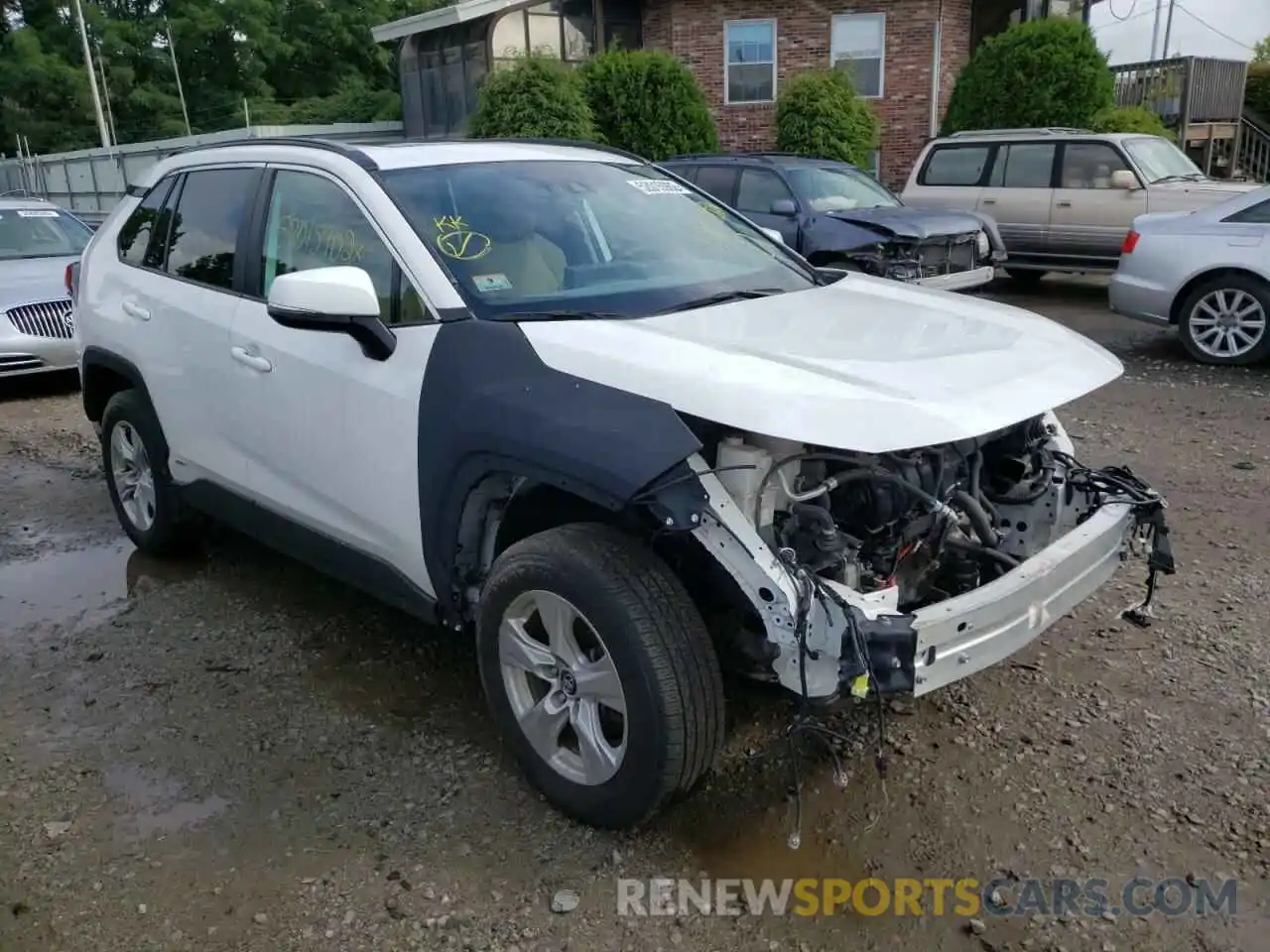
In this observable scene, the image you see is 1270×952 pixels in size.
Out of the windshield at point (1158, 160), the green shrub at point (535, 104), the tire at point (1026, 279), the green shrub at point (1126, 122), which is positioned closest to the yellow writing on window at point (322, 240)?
the windshield at point (1158, 160)

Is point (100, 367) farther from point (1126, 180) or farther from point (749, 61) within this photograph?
point (749, 61)

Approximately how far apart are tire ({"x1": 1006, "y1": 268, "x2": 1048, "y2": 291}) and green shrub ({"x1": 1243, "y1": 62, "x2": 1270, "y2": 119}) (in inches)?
561

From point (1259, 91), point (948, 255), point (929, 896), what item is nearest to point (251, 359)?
point (929, 896)

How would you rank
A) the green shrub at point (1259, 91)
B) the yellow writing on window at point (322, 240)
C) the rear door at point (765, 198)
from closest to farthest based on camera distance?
the yellow writing on window at point (322, 240) < the rear door at point (765, 198) < the green shrub at point (1259, 91)

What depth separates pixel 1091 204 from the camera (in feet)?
39.2

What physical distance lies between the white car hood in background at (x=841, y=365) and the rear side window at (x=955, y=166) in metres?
10.0

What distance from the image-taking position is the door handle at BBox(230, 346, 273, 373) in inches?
151

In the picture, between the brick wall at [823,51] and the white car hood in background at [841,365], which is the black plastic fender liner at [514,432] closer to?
the white car hood in background at [841,365]

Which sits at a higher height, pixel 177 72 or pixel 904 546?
pixel 177 72

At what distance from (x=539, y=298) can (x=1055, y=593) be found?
174 centimetres

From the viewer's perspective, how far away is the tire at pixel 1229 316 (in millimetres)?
8305

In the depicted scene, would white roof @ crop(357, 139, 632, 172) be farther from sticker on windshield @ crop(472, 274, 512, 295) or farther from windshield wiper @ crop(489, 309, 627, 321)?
windshield wiper @ crop(489, 309, 627, 321)

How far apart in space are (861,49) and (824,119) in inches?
128

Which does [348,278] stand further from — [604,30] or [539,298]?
[604,30]
